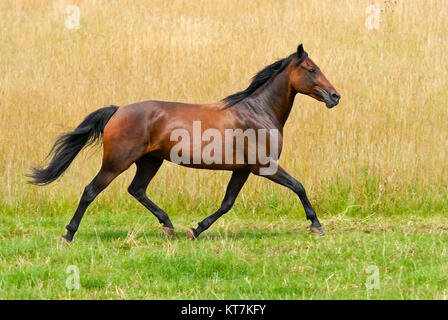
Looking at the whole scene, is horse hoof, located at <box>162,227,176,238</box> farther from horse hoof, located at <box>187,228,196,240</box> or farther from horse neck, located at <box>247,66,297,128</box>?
horse neck, located at <box>247,66,297,128</box>

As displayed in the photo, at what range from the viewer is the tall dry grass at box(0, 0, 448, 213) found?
9523mm

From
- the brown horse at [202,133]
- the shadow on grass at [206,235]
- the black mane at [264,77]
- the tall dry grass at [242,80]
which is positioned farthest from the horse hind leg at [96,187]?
the tall dry grass at [242,80]

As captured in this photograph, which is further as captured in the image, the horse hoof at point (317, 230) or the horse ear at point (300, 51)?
the horse hoof at point (317, 230)

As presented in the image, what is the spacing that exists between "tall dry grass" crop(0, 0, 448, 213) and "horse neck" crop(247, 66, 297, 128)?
1989mm

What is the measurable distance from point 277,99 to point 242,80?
14.4 feet

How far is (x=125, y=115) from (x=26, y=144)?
3574 millimetres

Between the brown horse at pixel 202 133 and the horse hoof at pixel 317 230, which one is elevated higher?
the brown horse at pixel 202 133

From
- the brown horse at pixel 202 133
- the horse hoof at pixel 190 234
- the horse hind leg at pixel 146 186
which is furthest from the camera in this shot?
the horse hind leg at pixel 146 186

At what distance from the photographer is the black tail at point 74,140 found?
7367 mm

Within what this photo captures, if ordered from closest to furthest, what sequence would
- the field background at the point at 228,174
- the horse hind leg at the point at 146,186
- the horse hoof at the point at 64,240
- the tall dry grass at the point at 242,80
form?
the field background at the point at 228,174 → the horse hoof at the point at 64,240 → the horse hind leg at the point at 146,186 → the tall dry grass at the point at 242,80

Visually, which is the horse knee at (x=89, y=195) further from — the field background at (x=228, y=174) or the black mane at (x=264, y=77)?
the black mane at (x=264, y=77)

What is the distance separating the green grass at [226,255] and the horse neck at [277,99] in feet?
4.55

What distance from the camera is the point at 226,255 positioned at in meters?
6.54


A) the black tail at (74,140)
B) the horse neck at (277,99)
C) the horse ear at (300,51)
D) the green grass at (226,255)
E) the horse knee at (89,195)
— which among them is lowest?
the green grass at (226,255)
